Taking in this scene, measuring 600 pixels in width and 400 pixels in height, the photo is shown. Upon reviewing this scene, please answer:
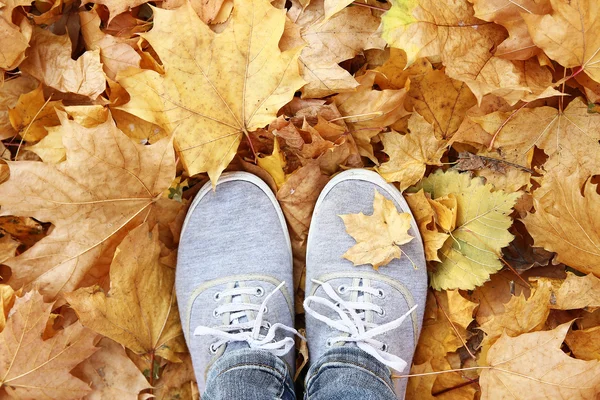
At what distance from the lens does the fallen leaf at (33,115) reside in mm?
1163

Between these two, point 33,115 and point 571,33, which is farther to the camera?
point 33,115

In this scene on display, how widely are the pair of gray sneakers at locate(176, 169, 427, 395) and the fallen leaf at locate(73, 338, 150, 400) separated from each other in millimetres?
144

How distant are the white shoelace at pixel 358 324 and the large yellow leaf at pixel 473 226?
15 centimetres

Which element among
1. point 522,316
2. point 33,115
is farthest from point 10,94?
point 522,316

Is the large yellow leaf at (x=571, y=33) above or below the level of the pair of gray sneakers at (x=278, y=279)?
above

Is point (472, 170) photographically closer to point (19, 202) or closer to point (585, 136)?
point (585, 136)

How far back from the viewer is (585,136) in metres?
1.08

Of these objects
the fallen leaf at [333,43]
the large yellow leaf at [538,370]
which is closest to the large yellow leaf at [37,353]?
the fallen leaf at [333,43]

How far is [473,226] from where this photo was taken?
1.14 m

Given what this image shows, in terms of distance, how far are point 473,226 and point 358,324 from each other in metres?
0.34

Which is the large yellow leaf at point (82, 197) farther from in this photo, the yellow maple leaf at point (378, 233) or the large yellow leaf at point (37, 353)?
the yellow maple leaf at point (378, 233)

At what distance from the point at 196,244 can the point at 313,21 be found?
59 cm

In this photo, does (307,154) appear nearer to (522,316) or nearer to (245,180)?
(245,180)

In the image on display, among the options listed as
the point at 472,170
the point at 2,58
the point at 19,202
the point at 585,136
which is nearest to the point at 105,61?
the point at 2,58
